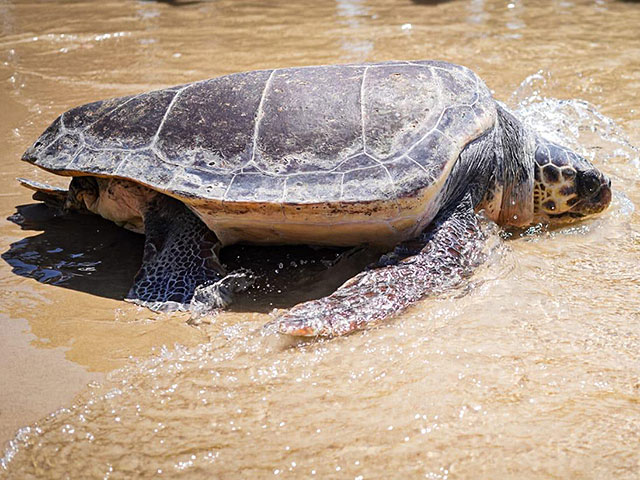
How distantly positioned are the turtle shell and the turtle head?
0.65 meters

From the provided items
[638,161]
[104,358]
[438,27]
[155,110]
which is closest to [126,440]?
[104,358]

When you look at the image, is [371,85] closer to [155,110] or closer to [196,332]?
[155,110]

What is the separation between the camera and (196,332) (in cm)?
293

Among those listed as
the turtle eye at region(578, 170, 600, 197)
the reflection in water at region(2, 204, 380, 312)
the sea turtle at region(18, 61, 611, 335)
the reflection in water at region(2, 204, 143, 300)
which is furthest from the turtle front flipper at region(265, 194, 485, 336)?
the reflection in water at region(2, 204, 143, 300)

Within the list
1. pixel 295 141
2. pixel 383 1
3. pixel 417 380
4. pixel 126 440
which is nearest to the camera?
pixel 126 440

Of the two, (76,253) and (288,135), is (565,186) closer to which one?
(288,135)

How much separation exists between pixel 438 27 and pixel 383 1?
1.95 m

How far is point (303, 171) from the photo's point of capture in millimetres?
3238

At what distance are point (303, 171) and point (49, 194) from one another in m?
2.07

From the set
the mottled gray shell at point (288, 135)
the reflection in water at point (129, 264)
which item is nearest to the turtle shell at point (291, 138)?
the mottled gray shell at point (288, 135)

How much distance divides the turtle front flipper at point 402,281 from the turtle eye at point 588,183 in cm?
91

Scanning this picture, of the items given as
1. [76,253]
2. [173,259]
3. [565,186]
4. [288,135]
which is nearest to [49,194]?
[76,253]

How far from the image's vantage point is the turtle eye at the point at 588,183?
13.1 feet

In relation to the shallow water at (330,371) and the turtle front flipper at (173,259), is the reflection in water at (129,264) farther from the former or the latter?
the turtle front flipper at (173,259)
